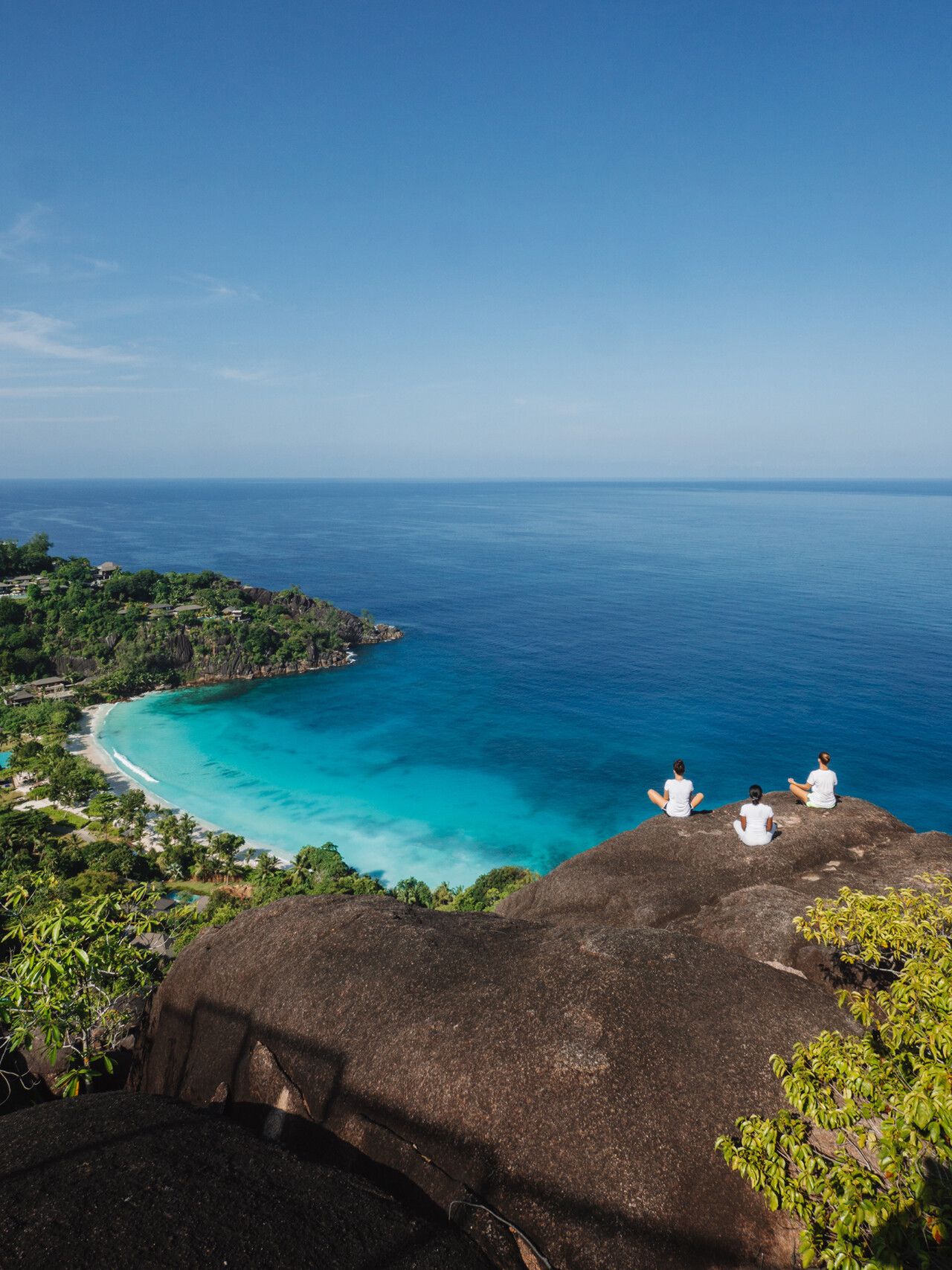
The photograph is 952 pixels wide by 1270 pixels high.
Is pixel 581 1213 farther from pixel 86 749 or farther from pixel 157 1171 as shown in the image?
pixel 86 749

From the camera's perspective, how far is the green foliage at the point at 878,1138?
580cm

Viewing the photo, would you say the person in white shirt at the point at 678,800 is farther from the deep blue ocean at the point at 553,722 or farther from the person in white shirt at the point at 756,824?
the deep blue ocean at the point at 553,722

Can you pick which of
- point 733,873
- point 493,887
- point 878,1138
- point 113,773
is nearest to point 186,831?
point 113,773

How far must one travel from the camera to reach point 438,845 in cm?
5594

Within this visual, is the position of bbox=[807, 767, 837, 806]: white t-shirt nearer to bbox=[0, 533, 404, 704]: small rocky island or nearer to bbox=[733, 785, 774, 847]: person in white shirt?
bbox=[733, 785, 774, 847]: person in white shirt

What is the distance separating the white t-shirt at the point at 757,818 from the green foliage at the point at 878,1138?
9834mm

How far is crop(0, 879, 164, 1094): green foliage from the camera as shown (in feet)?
35.8

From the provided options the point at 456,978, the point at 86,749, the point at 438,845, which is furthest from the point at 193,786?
the point at 456,978

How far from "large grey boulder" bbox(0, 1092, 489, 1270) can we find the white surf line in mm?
61612

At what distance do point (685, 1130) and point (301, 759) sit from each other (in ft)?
216

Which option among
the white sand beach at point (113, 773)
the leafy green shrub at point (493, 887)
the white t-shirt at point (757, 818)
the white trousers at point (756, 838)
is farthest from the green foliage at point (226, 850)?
the white t-shirt at point (757, 818)

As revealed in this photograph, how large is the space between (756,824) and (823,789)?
3.45 metres

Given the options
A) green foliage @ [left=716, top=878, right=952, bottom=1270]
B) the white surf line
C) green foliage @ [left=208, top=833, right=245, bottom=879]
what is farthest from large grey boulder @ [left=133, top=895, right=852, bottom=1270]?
the white surf line

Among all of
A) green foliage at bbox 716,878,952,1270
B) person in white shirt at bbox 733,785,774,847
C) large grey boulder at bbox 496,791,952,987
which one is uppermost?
green foliage at bbox 716,878,952,1270
